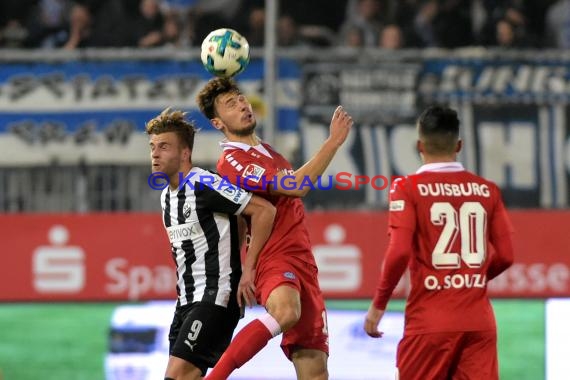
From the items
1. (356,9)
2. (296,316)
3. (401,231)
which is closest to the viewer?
(401,231)

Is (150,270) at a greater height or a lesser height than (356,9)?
lesser

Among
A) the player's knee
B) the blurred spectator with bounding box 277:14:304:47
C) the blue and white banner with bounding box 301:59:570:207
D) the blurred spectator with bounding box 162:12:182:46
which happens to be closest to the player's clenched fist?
the player's knee

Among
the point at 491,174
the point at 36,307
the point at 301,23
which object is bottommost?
the point at 36,307

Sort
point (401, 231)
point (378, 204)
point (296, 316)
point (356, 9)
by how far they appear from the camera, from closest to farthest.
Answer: point (401, 231)
point (296, 316)
point (378, 204)
point (356, 9)

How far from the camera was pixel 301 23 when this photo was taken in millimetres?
13195

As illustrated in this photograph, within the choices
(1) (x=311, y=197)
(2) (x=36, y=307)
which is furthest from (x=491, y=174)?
(2) (x=36, y=307)

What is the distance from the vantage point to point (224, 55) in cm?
741

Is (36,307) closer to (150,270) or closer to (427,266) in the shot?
(150,270)

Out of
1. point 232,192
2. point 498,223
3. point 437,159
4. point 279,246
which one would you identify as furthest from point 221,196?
point 498,223

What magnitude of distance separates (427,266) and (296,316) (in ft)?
2.71

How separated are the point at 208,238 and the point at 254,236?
25cm

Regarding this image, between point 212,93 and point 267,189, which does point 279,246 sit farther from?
point 212,93

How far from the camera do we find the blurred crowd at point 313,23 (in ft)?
→ 42.4

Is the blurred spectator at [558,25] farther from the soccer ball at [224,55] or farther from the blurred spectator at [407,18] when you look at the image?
the soccer ball at [224,55]
